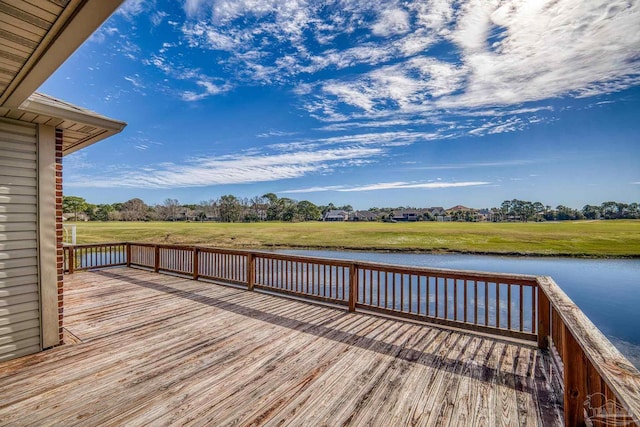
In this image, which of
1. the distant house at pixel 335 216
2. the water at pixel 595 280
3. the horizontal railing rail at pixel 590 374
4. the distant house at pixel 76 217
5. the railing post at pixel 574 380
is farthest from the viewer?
the distant house at pixel 335 216

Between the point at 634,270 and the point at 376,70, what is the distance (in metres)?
25.1

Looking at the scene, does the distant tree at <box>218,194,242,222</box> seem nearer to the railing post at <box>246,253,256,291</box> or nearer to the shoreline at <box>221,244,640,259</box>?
the shoreline at <box>221,244,640,259</box>

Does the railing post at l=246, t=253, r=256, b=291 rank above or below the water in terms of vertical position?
above

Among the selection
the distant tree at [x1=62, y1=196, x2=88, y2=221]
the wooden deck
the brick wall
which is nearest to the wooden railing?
the wooden deck

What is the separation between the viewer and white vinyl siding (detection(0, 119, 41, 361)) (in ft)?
10.7

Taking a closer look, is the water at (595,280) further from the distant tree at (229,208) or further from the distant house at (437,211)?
the distant house at (437,211)

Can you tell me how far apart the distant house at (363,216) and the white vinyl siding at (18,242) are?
80600 millimetres

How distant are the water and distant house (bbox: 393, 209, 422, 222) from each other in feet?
181

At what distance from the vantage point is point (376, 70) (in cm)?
1623

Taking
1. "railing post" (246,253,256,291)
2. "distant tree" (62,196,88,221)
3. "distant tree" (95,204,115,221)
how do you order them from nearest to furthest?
"railing post" (246,253,256,291) → "distant tree" (62,196,88,221) → "distant tree" (95,204,115,221)

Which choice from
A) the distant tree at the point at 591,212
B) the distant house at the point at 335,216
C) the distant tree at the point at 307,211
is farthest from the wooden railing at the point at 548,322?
the distant house at the point at 335,216

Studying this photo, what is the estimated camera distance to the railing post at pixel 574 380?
2.00 meters

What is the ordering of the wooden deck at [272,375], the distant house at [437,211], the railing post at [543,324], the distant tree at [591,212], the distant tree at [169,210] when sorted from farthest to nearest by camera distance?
1. the distant house at [437,211]
2. the distant tree at [169,210]
3. the distant tree at [591,212]
4. the railing post at [543,324]
5. the wooden deck at [272,375]

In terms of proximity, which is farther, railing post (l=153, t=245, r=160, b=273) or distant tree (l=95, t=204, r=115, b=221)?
distant tree (l=95, t=204, r=115, b=221)
